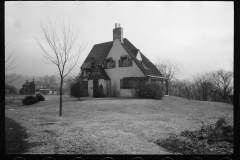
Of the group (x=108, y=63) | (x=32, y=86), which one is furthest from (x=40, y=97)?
(x=108, y=63)

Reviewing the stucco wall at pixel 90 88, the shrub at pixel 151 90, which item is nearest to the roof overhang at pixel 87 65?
the stucco wall at pixel 90 88

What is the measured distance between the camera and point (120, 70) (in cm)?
1728

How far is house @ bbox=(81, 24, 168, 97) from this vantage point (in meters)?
16.4

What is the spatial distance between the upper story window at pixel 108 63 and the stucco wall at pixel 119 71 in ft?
1.09

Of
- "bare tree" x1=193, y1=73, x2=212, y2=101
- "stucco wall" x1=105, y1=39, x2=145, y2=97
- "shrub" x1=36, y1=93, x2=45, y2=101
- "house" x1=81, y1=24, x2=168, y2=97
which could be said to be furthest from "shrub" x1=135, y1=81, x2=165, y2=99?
"shrub" x1=36, y1=93, x2=45, y2=101

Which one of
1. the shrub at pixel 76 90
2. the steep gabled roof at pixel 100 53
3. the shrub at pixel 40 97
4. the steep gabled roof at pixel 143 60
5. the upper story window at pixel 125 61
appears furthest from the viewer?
the steep gabled roof at pixel 100 53

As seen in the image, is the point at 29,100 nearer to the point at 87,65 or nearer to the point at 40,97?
the point at 40,97

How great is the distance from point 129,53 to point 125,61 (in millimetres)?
925

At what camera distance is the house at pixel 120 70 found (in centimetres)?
1639

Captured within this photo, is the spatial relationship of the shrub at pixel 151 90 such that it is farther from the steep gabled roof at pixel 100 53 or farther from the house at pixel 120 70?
the steep gabled roof at pixel 100 53

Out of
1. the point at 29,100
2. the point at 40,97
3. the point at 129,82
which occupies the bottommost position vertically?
the point at 29,100

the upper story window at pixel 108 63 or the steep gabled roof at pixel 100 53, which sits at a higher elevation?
the steep gabled roof at pixel 100 53
